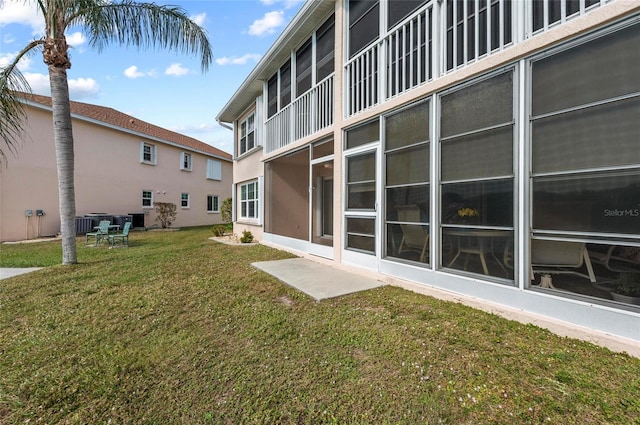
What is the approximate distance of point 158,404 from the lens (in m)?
2.18

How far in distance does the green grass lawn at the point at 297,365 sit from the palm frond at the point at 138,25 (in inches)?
264

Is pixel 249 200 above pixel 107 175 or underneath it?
underneath

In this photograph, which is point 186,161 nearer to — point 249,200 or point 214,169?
point 214,169

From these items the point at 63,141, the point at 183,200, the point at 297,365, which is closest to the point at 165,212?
the point at 183,200

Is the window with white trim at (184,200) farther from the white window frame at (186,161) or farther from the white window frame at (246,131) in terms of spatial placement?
the white window frame at (246,131)

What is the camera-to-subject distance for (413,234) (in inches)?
191

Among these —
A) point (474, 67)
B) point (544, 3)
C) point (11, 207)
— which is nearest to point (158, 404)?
point (474, 67)

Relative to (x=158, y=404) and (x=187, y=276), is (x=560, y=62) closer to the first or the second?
(x=158, y=404)

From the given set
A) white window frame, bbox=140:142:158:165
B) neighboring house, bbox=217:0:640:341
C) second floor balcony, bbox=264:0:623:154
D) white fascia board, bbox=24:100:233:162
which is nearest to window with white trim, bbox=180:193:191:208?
white window frame, bbox=140:142:158:165

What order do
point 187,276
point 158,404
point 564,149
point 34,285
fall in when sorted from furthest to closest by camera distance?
point 187,276, point 34,285, point 564,149, point 158,404

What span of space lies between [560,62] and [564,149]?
1.07 meters

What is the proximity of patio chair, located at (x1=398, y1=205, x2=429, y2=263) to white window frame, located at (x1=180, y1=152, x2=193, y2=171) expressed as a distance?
67.3 feet

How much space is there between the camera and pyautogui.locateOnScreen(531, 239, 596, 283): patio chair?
3100 millimetres

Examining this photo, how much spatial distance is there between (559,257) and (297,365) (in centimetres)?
333
